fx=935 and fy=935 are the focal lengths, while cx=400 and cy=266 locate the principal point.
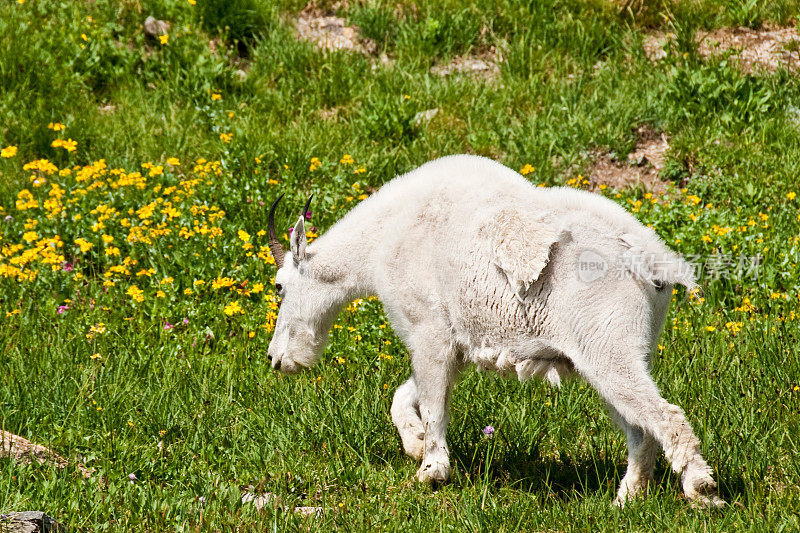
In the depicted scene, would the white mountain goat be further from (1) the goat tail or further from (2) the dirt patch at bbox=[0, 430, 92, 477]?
(2) the dirt patch at bbox=[0, 430, 92, 477]

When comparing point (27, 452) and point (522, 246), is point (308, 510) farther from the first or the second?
point (522, 246)

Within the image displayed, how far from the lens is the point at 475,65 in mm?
10312

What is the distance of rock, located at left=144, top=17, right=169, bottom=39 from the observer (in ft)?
33.9

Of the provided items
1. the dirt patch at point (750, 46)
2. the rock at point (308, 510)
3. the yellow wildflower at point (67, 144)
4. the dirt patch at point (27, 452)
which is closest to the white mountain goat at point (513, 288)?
the rock at point (308, 510)

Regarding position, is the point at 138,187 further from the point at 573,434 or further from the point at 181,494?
the point at 573,434

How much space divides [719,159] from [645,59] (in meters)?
1.81

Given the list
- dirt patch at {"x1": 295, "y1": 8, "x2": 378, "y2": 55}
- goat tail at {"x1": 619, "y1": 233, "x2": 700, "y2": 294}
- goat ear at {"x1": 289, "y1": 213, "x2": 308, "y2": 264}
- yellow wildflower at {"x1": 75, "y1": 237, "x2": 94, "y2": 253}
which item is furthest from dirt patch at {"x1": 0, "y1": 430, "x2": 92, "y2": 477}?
dirt patch at {"x1": 295, "y1": 8, "x2": 378, "y2": 55}

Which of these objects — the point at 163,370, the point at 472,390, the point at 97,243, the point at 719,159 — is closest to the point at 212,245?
the point at 97,243

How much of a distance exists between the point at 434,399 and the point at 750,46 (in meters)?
6.67

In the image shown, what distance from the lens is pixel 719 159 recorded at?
27.9 feet

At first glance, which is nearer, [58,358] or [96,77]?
[58,358]

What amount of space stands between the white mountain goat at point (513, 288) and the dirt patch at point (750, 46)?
5329 millimetres

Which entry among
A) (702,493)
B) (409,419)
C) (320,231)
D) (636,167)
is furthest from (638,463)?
(636,167)

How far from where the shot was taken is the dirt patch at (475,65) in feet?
33.2
